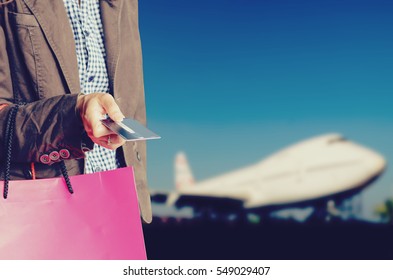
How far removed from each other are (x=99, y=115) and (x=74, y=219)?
0.46ft

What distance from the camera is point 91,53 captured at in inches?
29.8

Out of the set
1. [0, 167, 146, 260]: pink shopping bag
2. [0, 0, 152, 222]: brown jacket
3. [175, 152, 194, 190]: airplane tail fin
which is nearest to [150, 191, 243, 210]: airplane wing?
[175, 152, 194, 190]: airplane tail fin

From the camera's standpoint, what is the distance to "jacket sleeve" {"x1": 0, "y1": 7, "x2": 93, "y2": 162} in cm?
60

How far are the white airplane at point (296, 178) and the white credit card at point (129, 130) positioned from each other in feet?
39.2

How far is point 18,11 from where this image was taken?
2.22 ft

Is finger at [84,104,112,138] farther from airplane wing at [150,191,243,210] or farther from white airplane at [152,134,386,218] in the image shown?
airplane wing at [150,191,243,210]

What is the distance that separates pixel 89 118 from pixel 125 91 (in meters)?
0.25

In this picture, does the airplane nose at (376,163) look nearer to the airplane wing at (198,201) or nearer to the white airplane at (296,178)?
the white airplane at (296,178)

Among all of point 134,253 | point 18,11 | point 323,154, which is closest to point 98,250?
point 134,253

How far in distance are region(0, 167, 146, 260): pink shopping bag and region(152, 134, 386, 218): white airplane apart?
1182cm

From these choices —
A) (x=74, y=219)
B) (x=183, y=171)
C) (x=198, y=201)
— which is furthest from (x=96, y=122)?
(x=183, y=171)

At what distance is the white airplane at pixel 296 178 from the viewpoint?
39.7 ft

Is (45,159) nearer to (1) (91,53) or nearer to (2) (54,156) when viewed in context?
(2) (54,156)
